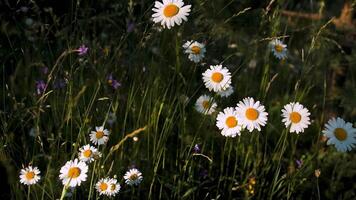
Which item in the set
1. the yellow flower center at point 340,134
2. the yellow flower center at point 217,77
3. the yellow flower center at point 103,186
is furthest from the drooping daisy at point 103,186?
the yellow flower center at point 340,134

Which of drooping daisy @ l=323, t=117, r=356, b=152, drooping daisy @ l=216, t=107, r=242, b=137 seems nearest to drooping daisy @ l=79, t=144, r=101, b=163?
drooping daisy @ l=216, t=107, r=242, b=137

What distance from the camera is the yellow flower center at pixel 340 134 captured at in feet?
4.89

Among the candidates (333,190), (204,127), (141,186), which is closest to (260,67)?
(204,127)

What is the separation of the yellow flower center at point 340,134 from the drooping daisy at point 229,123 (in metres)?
0.31

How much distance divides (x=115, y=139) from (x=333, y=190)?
85 centimetres

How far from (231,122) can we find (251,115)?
7 cm

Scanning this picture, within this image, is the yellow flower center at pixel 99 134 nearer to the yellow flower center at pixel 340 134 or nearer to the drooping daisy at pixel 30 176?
the drooping daisy at pixel 30 176

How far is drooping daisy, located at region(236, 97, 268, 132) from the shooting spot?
1.46 m

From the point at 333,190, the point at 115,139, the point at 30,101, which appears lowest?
the point at 333,190

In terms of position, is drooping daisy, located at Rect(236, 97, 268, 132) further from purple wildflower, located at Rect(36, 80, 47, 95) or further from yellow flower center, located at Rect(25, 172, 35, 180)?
purple wildflower, located at Rect(36, 80, 47, 95)

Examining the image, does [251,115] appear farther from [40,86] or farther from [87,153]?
[40,86]

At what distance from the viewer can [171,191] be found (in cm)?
170

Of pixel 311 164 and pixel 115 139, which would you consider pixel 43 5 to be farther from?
pixel 311 164

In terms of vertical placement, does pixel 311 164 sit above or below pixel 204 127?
below
